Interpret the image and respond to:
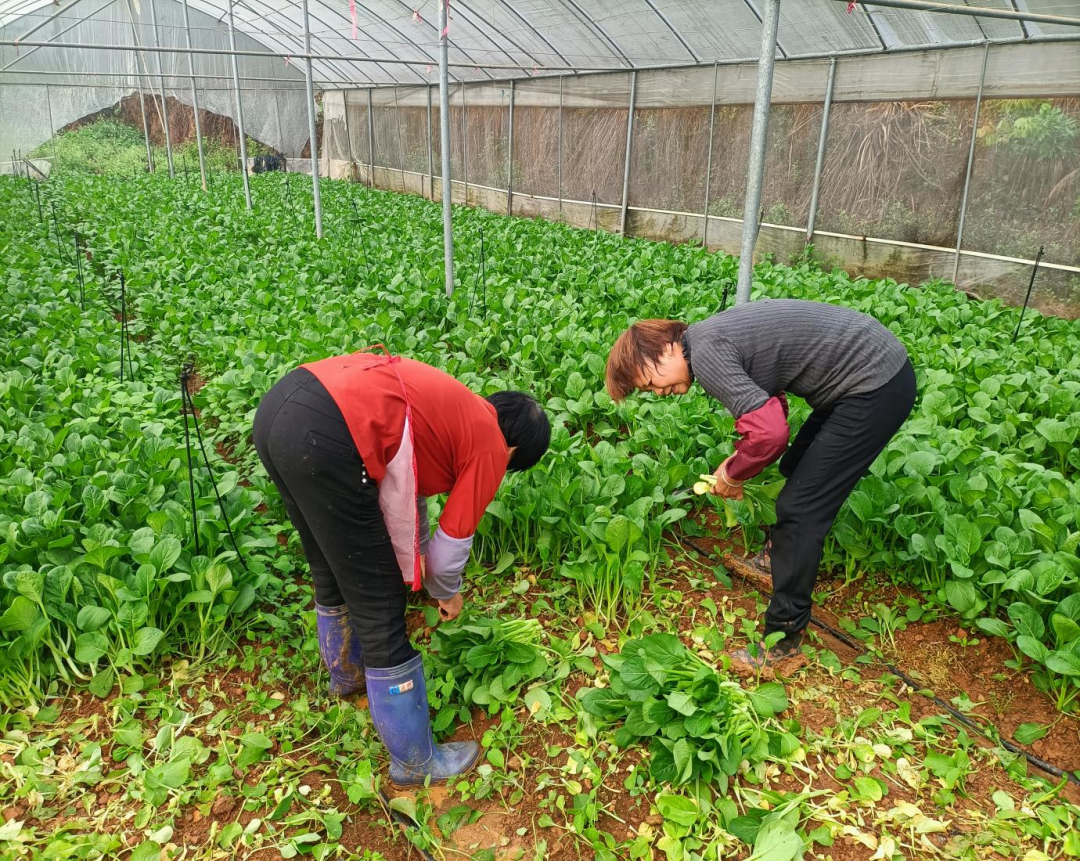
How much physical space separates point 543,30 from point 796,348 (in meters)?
11.5

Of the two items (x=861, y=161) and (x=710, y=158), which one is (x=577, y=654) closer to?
(x=861, y=161)

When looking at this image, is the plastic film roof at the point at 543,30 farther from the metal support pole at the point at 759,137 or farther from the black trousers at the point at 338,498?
the black trousers at the point at 338,498

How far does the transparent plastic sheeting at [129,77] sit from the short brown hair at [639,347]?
917 inches

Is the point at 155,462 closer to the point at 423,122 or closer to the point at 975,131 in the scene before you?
the point at 975,131

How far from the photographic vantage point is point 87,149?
86.0 feet

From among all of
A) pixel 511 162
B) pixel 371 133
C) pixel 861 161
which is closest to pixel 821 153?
pixel 861 161

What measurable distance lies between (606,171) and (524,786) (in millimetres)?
12034

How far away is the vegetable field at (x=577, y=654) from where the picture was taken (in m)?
2.36

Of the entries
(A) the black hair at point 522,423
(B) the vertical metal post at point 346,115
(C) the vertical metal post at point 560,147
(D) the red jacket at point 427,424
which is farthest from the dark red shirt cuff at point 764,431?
(B) the vertical metal post at point 346,115

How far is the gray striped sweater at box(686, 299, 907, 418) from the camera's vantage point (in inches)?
101

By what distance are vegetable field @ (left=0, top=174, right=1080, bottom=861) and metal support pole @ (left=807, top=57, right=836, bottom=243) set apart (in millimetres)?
5135

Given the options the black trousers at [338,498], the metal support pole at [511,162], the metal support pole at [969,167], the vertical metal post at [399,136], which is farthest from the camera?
the vertical metal post at [399,136]

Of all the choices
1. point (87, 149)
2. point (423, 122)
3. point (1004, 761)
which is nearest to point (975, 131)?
point (1004, 761)

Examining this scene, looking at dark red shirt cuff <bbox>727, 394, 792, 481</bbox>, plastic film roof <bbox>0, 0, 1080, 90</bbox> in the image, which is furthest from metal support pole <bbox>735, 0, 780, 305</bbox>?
plastic film roof <bbox>0, 0, 1080, 90</bbox>
